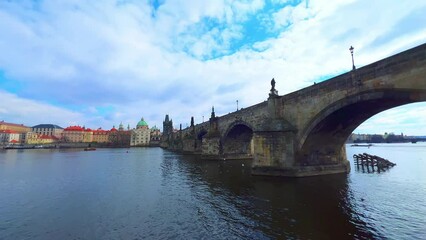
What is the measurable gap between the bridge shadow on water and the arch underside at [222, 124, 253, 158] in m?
26.4

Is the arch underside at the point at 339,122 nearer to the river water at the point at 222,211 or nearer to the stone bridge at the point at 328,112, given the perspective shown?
the stone bridge at the point at 328,112

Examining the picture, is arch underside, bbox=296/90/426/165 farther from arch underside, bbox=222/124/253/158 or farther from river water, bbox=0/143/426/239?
arch underside, bbox=222/124/253/158

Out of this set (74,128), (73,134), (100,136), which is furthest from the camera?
(100,136)

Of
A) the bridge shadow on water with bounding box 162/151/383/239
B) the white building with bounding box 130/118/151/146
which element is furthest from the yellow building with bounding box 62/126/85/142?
the bridge shadow on water with bounding box 162/151/383/239

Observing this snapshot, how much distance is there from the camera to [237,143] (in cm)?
5116

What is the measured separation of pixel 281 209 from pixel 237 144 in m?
37.6

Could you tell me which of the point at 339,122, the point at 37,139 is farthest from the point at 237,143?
the point at 37,139

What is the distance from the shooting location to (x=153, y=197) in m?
17.6

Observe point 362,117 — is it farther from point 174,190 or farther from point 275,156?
point 174,190

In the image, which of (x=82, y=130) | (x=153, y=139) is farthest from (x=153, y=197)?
(x=82, y=130)

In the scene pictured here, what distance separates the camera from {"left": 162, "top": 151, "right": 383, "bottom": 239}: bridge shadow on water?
33.7 ft

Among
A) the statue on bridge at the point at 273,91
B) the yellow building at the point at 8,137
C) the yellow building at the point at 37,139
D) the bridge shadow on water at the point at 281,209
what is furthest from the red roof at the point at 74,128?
the bridge shadow on water at the point at 281,209

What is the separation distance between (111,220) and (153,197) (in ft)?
17.6

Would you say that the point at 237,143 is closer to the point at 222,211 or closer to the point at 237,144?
the point at 237,144
